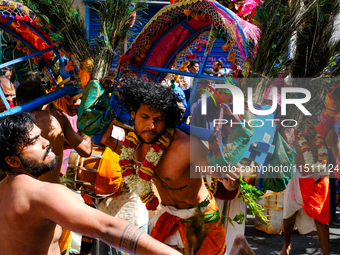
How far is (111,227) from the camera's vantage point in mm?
1541

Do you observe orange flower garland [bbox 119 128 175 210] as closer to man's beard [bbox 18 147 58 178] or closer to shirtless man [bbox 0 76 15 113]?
man's beard [bbox 18 147 58 178]

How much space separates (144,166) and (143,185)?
0.57 ft

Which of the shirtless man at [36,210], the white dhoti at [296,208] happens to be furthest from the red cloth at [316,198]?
the shirtless man at [36,210]

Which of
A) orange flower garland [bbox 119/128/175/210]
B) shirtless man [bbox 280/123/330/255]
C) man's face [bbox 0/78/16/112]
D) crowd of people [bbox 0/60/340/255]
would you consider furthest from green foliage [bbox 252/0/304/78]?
man's face [bbox 0/78/16/112]

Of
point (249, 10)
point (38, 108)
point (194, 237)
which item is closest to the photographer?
point (194, 237)

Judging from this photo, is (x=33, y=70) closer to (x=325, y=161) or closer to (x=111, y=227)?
(x=111, y=227)

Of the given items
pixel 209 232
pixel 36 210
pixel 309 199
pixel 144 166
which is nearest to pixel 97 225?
pixel 36 210

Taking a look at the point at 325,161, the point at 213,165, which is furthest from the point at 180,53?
the point at 325,161

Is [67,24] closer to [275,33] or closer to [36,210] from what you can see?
A: [275,33]

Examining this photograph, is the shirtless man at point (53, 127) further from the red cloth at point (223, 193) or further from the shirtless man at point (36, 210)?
the red cloth at point (223, 193)

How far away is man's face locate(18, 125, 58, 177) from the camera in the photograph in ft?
6.14

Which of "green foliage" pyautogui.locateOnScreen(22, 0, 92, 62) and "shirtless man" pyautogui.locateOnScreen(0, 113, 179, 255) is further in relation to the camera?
"green foliage" pyautogui.locateOnScreen(22, 0, 92, 62)

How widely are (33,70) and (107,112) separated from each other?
1531 mm

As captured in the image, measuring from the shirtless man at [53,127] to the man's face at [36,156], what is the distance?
120 cm
